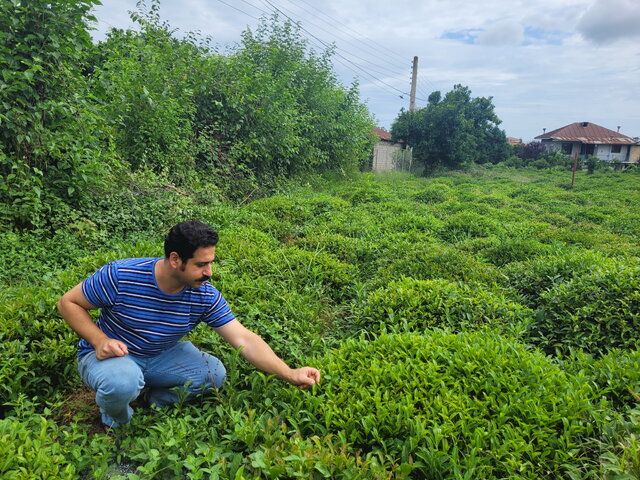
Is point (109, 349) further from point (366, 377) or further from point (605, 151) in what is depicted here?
point (605, 151)

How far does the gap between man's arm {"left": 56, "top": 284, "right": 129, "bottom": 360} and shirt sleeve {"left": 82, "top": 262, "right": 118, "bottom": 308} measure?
0.12ft

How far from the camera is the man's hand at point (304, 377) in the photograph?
2.32 m

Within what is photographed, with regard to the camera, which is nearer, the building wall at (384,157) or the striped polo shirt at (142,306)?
the striped polo shirt at (142,306)

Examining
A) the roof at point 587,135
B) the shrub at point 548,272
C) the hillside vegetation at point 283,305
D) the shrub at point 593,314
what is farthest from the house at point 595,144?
the shrub at point 593,314

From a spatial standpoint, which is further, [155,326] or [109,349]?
[155,326]

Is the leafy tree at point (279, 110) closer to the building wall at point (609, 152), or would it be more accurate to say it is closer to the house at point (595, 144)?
the house at point (595, 144)

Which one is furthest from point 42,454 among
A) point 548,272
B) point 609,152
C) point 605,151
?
point 609,152

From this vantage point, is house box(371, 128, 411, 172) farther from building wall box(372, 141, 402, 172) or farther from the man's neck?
the man's neck

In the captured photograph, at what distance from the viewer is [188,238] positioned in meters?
2.12

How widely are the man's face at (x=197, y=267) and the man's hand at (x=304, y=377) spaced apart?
0.72m

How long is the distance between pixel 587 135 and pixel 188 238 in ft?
156

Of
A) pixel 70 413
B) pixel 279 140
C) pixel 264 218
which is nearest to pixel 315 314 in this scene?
pixel 70 413

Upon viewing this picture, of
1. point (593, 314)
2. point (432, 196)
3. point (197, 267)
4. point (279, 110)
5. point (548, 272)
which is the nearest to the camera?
point (197, 267)

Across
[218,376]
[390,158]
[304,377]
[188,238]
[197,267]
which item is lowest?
[218,376]
